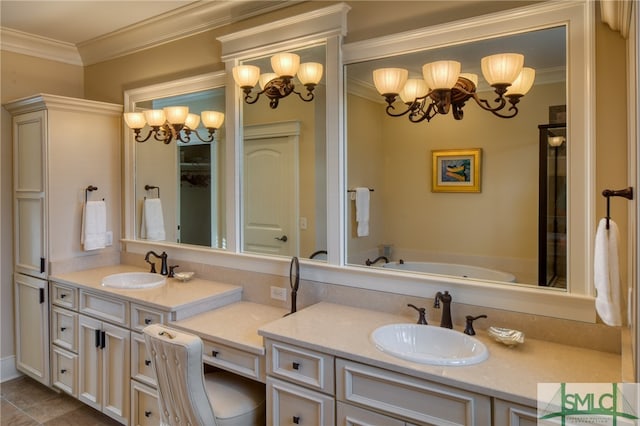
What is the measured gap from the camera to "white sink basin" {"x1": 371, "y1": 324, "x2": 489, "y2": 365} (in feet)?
5.78

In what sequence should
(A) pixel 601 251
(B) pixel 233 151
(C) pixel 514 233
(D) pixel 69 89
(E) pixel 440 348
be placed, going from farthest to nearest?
1. (D) pixel 69 89
2. (B) pixel 233 151
3. (C) pixel 514 233
4. (E) pixel 440 348
5. (A) pixel 601 251

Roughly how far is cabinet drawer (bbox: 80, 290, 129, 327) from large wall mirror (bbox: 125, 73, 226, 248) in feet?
2.24

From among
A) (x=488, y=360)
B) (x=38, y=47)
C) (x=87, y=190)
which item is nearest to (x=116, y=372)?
(x=87, y=190)

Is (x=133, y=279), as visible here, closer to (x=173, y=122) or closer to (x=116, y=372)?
(x=116, y=372)

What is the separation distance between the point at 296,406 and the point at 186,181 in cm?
202

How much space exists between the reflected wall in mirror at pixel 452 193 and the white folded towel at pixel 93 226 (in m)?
2.18

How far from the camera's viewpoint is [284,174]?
2723 mm

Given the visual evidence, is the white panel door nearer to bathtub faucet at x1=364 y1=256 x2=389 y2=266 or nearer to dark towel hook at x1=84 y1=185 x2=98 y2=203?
bathtub faucet at x1=364 y1=256 x2=389 y2=266

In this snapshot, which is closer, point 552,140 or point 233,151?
point 552,140

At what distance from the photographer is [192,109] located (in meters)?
3.02

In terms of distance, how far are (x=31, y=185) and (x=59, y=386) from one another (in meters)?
1.54

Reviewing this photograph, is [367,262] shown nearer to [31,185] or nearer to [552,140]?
[552,140]

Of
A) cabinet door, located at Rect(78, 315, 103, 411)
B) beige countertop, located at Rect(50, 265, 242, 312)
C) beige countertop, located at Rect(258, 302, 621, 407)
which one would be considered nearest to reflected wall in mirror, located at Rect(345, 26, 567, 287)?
beige countertop, located at Rect(258, 302, 621, 407)

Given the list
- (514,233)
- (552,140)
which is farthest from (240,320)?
(552,140)
